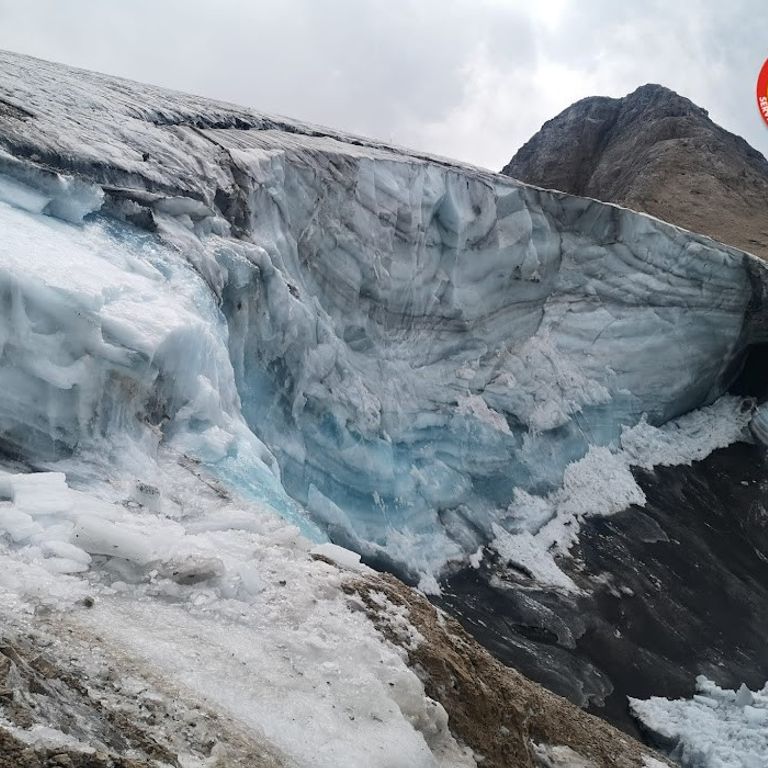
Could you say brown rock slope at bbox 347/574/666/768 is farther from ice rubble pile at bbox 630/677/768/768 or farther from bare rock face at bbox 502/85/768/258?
bare rock face at bbox 502/85/768/258

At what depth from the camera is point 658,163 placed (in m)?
25.5

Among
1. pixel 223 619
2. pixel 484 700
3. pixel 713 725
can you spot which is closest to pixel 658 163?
pixel 713 725

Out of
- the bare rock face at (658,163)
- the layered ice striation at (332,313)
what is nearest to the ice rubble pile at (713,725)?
the layered ice striation at (332,313)

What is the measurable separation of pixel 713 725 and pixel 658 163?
2265 cm

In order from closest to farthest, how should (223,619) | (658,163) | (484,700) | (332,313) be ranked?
(223,619) → (484,700) → (332,313) → (658,163)

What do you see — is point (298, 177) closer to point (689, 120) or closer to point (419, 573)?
point (419, 573)

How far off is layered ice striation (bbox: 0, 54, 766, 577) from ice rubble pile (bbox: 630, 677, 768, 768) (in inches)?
137

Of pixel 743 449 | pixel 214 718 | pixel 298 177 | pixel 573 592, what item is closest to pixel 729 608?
pixel 573 592

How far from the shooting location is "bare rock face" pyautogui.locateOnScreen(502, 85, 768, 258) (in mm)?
22953

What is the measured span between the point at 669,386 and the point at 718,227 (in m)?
9.63

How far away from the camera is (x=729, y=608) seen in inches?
413

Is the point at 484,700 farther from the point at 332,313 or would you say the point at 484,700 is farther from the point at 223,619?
the point at 332,313

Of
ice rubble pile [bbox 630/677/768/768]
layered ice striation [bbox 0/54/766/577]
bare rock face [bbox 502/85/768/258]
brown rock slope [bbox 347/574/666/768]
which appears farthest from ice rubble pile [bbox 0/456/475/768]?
bare rock face [bbox 502/85/768/258]

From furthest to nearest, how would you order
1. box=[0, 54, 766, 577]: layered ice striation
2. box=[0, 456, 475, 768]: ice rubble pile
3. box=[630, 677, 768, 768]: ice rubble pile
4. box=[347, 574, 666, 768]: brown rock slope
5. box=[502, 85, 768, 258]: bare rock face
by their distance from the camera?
box=[502, 85, 768, 258]: bare rock face < box=[630, 677, 768, 768]: ice rubble pile < box=[0, 54, 766, 577]: layered ice striation < box=[347, 574, 666, 768]: brown rock slope < box=[0, 456, 475, 768]: ice rubble pile
